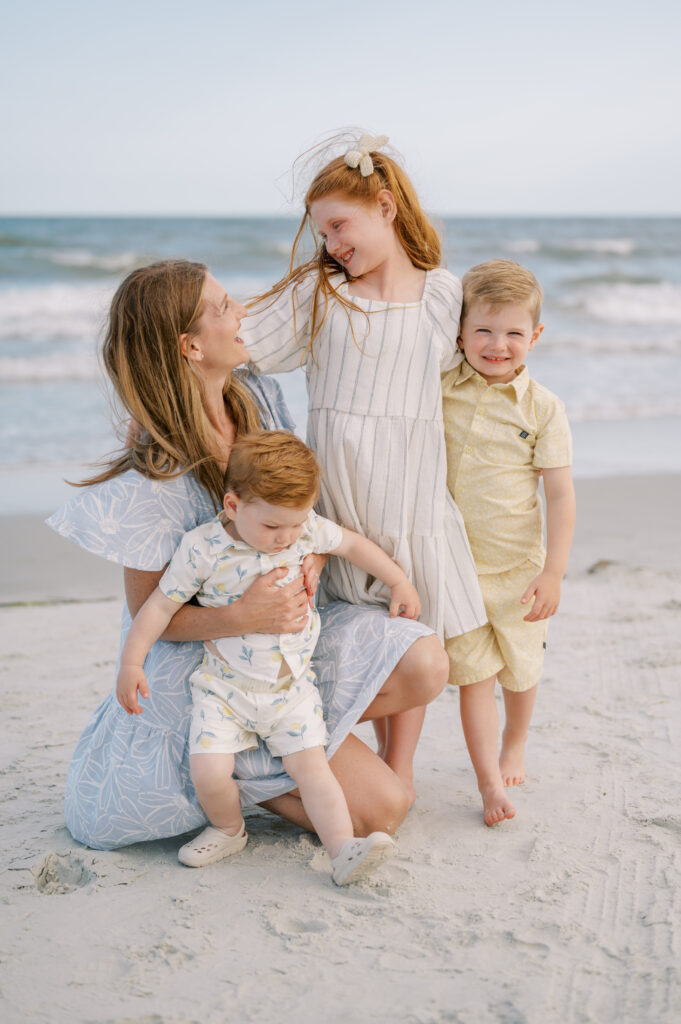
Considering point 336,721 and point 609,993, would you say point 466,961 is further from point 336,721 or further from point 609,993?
point 336,721

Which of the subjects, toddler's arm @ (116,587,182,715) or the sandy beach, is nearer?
the sandy beach

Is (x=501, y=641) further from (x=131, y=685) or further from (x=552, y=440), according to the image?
(x=131, y=685)

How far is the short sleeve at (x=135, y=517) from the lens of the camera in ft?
7.68

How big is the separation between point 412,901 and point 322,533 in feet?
2.79

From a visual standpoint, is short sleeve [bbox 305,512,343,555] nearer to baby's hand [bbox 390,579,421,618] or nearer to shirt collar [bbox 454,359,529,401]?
baby's hand [bbox 390,579,421,618]

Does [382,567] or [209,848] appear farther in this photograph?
[382,567]

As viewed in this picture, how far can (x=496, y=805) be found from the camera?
2537 mm

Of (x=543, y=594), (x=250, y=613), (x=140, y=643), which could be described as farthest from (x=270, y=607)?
(x=543, y=594)

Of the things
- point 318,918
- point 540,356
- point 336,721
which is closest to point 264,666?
point 336,721

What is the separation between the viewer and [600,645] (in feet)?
12.7

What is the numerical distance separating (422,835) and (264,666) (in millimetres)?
607

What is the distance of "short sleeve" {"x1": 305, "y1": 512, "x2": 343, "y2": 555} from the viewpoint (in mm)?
2381

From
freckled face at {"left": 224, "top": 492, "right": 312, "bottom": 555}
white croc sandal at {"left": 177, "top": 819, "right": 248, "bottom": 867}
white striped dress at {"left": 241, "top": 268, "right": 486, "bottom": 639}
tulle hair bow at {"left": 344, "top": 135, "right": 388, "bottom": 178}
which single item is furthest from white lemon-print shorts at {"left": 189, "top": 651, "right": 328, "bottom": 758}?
tulle hair bow at {"left": 344, "top": 135, "right": 388, "bottom": 178}

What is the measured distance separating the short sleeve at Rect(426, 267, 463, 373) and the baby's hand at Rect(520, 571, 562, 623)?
60 centimetres
